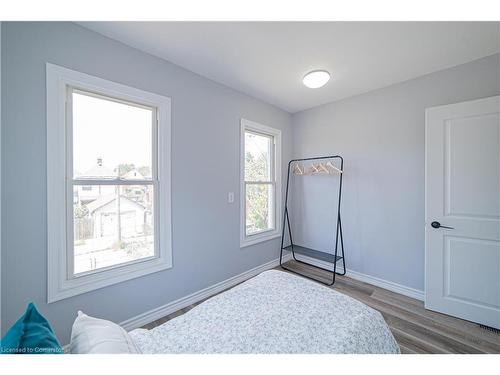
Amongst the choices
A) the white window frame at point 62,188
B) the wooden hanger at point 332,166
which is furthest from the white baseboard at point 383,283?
the white window frame at point 62,188

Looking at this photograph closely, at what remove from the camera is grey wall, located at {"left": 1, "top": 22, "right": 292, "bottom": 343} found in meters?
1.29

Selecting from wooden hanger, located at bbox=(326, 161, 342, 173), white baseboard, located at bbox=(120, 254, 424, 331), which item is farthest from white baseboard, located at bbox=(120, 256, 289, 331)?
wooden hanger, located at bbox=(326, 161, 342, 173)

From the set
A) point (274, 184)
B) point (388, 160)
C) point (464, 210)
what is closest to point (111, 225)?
point (274, 184)

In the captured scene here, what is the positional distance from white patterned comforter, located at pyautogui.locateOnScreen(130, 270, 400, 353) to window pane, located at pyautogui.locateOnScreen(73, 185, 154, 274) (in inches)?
36.4

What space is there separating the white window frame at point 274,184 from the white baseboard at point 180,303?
43 cm

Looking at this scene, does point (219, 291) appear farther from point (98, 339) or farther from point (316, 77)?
point (316, 77)

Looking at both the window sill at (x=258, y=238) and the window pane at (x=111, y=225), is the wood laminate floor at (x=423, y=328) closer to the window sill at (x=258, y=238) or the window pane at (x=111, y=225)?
the window pane at (x=111, y=225)

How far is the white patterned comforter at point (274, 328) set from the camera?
0.87 m

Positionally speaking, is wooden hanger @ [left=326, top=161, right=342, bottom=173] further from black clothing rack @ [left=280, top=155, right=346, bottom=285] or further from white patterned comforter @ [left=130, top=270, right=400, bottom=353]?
white patterned comforter @ [left=130, top=270, right=400, bottom=353]

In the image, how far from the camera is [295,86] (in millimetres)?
2508

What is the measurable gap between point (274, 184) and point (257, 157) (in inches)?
20.4
